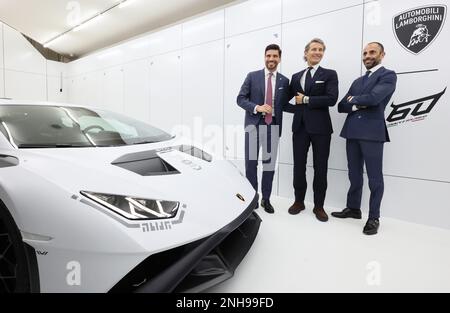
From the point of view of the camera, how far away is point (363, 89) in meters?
2.21

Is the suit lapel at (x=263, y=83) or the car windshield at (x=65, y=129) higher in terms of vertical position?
the suit lapel at (x=263, y=83)

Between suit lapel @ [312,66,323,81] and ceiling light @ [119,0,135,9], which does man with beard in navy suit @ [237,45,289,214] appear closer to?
suit lapel @ [312,66,323,81]

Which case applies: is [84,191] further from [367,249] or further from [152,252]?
[367,249]

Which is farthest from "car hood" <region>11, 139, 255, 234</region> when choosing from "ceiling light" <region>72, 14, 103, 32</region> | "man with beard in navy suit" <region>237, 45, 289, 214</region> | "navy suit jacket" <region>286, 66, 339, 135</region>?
"ceiling light" <region>72, 14, 103, 32</region>

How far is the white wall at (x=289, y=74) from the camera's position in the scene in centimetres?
230

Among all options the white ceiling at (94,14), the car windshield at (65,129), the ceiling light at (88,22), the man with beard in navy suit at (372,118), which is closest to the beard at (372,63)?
the man with beard in navy suit at (372,118)

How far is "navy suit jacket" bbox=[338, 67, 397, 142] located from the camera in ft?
6.72

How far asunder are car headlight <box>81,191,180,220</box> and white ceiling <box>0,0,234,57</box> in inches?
155

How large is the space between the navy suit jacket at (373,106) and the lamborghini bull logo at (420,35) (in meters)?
0.56

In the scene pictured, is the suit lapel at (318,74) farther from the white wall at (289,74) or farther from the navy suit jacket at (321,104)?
the white wall at (289,74)

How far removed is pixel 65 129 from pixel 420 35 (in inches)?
115

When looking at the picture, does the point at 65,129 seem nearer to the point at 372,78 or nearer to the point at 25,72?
the point at 372,78

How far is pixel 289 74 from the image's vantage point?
3.16m
